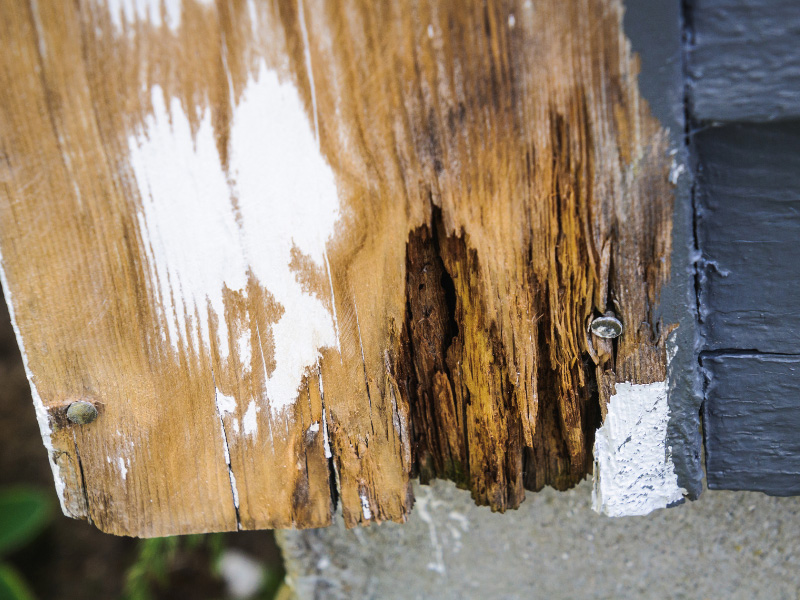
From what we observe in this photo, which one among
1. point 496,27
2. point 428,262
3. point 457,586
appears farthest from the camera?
point 457,586

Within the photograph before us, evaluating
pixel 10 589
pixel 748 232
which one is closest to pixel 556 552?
pixel 748 232

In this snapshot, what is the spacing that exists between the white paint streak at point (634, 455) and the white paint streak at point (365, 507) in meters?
0.32

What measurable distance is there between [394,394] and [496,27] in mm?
464

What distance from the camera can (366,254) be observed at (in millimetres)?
687

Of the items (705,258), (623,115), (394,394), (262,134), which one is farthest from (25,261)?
(705,258)

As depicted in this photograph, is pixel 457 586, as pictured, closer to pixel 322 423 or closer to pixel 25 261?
pixel 322 423

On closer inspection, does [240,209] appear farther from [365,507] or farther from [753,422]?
[753,422]

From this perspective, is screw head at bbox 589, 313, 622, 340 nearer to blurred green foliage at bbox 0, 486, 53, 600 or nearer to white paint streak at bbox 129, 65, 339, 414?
white paint streak at bbox 129, 65, 339, 414

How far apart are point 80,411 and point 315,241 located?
39 centimetres

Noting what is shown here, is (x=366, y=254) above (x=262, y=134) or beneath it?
beneath

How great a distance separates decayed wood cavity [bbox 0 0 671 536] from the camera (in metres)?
0.61

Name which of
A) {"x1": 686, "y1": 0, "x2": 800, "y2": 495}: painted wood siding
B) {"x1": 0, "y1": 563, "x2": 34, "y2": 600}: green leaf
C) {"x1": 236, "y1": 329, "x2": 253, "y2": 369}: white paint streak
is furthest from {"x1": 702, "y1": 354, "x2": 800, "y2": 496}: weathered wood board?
{"x1": 0, "y1": 563, "x2": 34, "y2": 600}: green leaf

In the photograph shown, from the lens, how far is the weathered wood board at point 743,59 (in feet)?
1.89

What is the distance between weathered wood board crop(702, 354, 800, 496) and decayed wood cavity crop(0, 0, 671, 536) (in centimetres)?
12
